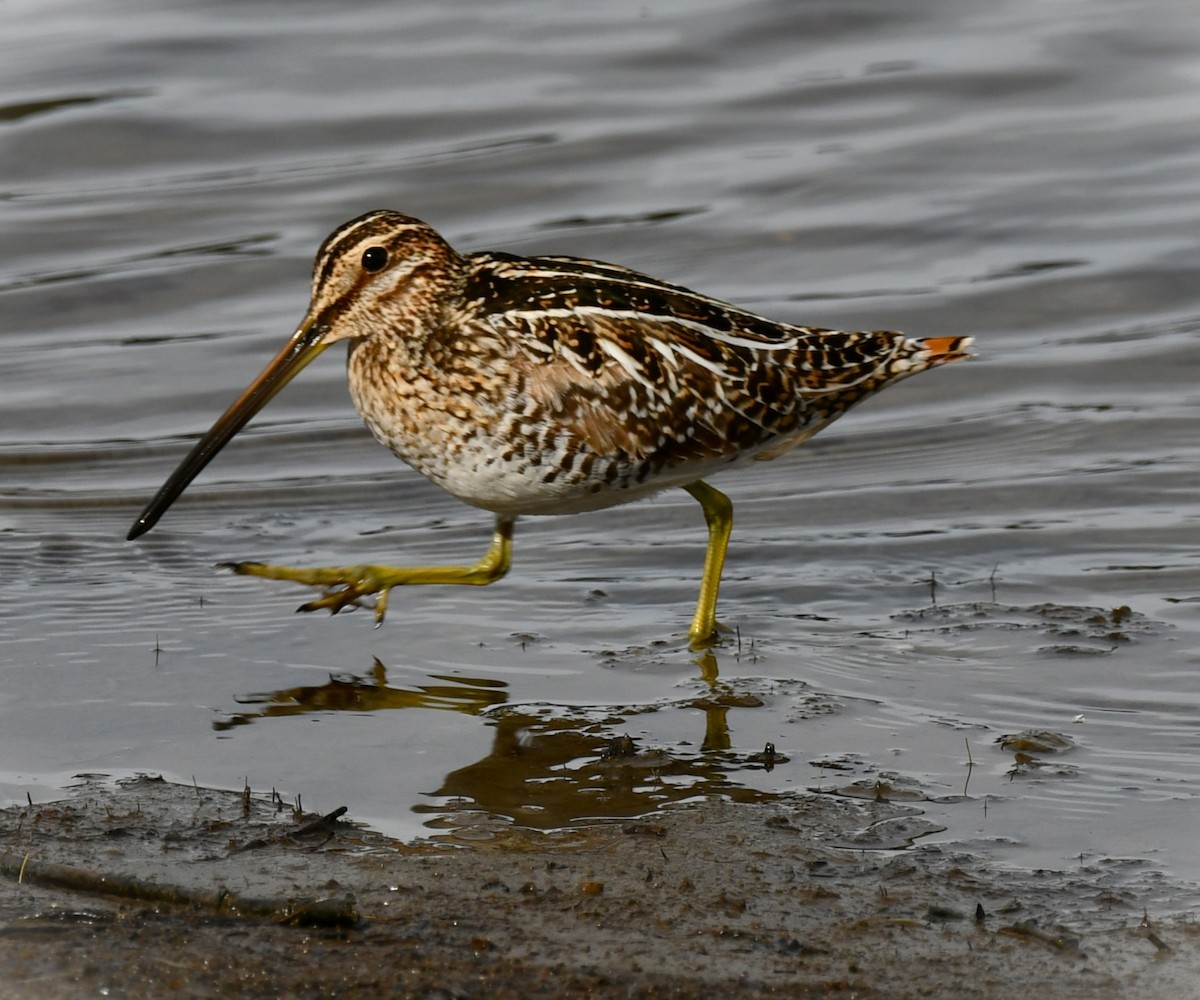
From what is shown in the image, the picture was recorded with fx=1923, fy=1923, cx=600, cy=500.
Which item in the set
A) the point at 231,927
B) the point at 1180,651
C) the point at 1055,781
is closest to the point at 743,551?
the point at 1180,651

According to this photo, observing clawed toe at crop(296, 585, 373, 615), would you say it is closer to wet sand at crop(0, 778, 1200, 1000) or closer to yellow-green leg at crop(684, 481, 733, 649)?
yellow-green leg at crop(684, 481, 733, 649)

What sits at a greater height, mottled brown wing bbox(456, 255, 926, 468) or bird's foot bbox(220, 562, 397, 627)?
mottled brown wing bbox(456, 255, 926, 468)

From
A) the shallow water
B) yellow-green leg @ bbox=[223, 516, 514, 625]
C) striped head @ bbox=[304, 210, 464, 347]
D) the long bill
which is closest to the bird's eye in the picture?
striped head @ bbox=[304, 210, 464, 347]

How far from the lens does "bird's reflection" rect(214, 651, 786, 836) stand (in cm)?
538

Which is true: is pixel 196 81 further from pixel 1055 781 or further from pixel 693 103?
pixel 1055 781

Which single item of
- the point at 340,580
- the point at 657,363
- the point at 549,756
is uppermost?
the point at 657,363

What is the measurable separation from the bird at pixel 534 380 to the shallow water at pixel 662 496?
0.57m

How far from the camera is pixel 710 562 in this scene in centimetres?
716

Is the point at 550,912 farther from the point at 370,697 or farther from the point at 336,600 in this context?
the point at 336,600

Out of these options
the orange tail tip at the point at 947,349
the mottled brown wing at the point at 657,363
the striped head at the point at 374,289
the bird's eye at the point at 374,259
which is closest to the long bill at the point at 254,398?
the striped head at the point at 374,289

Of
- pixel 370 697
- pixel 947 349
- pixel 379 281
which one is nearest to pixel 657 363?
pixel 379 281

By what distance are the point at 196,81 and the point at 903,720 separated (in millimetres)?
11023

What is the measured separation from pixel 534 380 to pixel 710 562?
3.78 feet

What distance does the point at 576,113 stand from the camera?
49.3 feet
